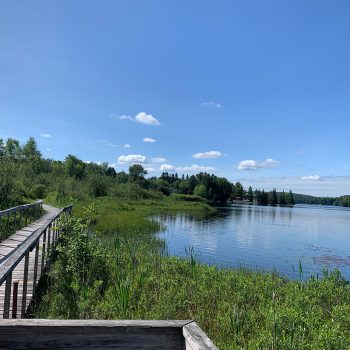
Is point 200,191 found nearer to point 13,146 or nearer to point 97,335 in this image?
point 13,146

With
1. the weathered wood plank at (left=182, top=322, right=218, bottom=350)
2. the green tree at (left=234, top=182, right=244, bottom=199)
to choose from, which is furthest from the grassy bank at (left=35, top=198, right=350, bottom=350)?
the green tree at (left=234, top=182, right=244, bottom=199)

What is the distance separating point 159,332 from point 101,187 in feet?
233

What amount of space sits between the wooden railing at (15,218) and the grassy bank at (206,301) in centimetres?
276

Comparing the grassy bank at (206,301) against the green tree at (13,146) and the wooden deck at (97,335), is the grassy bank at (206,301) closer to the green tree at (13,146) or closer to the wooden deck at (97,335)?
the wooden deck at (97,335)

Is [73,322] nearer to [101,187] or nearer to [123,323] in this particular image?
[123,323]

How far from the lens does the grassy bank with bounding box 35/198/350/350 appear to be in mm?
6258

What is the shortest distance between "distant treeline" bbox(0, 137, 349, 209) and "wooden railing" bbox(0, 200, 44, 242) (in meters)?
2.25

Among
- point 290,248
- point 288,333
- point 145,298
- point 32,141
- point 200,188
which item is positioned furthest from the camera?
point 200,188

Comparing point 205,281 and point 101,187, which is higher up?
point 101,187

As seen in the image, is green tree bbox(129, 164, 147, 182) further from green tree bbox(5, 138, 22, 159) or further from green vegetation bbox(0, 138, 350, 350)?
green vegetation bbox(0, 138, 350, 350)

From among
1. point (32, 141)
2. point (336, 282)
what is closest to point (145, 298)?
point (336, 282)

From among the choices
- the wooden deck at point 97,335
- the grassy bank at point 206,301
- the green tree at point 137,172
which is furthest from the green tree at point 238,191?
the wooden deck at point 97,335

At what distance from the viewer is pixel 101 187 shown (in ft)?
237

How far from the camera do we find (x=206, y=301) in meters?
8.88
